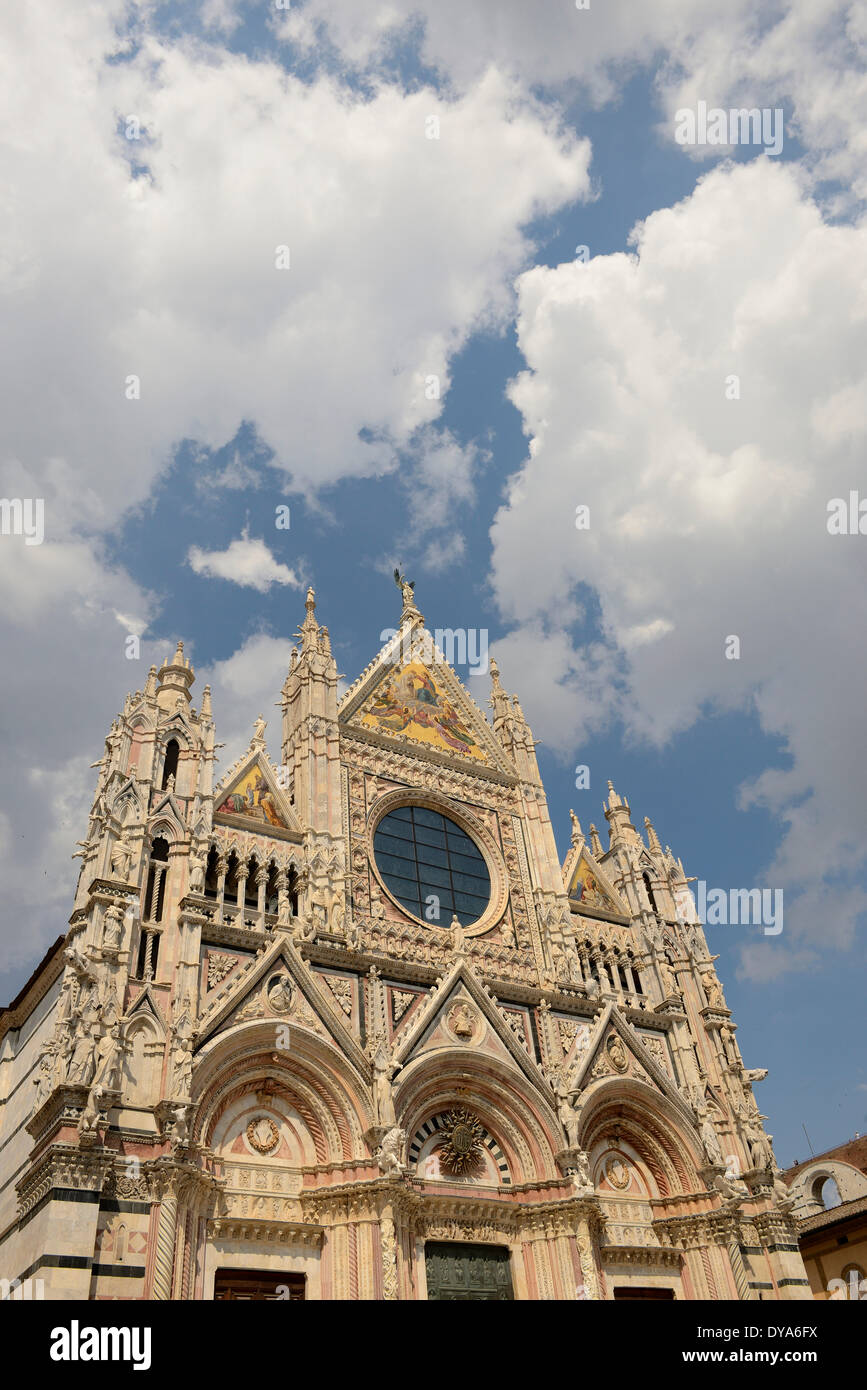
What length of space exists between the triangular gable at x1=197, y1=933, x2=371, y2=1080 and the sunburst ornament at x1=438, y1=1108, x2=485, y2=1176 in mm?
2695

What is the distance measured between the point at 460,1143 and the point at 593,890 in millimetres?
9362

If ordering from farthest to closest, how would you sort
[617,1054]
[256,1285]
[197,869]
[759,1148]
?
1. [759,1148]
2. [617,1054]
3. [197,869]
4. [256,1285]

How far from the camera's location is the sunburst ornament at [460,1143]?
2017cm

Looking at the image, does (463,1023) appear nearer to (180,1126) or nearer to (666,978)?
(180,1126)

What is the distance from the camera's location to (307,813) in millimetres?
23125

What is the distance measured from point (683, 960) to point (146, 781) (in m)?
15.3

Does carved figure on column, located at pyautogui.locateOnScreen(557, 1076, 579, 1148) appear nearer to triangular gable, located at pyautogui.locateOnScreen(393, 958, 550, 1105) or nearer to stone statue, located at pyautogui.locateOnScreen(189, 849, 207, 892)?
triangular gable, located at pyautogui.locateOnScreen(393, 958, 550, 1105)

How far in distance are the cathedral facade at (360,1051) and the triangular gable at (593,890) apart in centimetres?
10

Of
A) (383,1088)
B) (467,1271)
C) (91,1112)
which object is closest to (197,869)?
(91,1112)

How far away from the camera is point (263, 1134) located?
18.3 meters

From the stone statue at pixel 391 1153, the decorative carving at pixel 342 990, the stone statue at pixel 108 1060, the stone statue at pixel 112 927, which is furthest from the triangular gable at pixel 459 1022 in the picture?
the stone statue at pixel 112 927

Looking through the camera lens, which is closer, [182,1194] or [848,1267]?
[182,1194]
